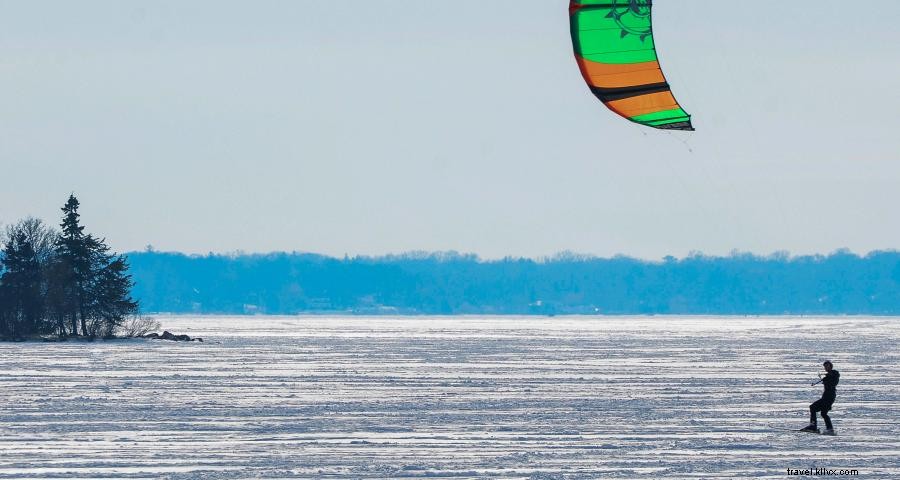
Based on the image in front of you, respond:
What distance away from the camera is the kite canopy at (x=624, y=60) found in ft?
87.1

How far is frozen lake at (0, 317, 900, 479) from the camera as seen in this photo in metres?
23.7

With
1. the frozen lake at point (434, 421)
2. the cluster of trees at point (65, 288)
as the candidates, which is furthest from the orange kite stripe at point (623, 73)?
the cluster of trees at point (65, 288)

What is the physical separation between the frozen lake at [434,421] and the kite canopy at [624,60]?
19.1 ft

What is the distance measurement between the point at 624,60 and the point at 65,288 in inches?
2869

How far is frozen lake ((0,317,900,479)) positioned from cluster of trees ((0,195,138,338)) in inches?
1427

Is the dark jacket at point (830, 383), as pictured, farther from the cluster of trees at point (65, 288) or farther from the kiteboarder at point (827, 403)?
the cluster of trees at point (65, 288)

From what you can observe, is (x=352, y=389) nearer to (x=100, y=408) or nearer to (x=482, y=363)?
(x=100, y=408)

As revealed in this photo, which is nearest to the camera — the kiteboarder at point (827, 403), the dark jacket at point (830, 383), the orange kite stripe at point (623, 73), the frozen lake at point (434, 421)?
the frozen lake at point (434, 421)

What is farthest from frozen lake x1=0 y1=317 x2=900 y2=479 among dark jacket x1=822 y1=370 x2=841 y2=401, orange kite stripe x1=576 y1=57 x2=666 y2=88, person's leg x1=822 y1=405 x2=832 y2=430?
orange kite stripe x1=576 y1=57 x2=666 y2=88

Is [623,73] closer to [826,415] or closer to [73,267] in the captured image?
[826,415]

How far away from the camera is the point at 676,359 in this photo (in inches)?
2633

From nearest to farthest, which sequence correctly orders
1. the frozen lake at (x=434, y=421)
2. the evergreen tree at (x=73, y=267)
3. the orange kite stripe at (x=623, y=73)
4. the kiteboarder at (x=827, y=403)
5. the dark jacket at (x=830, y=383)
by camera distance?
the frozen lake at (x=434, y=421), the orange kite stripe at (x=623, y=73), the kiteboarder at (x=827, y=403), the dark jacket at (x=830, y=383), the evergreen tree at (x=73, y=267)

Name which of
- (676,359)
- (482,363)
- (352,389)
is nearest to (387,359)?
(482,363)

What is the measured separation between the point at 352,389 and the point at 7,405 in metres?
10.0
